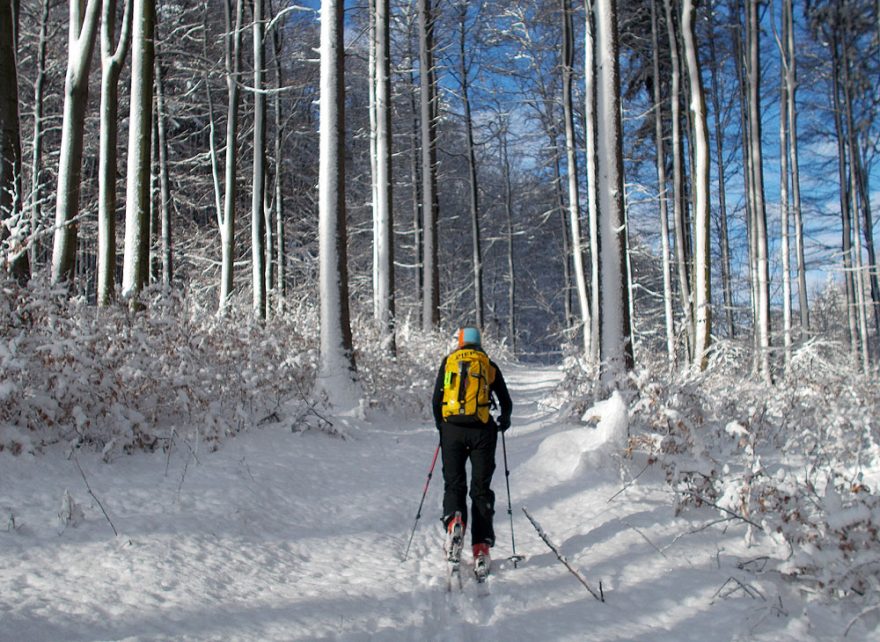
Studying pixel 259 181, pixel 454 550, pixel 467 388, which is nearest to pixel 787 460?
pixel 467 388

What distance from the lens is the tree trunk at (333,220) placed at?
28.2ft

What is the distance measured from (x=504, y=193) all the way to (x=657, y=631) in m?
29.8

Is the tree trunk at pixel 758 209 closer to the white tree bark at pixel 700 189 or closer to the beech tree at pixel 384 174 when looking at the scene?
the white tree bark at pixel 700 189

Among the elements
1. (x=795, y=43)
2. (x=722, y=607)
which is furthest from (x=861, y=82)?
(x=722, y=607)

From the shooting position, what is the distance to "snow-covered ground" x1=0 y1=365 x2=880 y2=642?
10.3 feet

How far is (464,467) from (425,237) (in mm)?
11948

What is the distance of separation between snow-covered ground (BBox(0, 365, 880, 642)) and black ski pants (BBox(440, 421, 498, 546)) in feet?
1.41

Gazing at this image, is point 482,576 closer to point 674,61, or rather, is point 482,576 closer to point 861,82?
point 674,61

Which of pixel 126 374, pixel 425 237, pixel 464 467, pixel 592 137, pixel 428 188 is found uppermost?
pixel 592 137

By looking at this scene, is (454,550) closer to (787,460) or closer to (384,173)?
(787,460)

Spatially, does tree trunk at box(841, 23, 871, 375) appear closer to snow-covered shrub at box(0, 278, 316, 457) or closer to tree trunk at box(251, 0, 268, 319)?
tree trunk at box(251, 0, 268, 319)

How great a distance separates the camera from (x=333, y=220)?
8758 millimetres

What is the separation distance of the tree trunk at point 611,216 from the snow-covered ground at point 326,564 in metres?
2.75

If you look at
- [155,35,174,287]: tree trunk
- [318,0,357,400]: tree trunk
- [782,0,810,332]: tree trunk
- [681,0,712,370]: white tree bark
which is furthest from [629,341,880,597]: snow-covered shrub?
[155,35,174,287]: tree trunk
